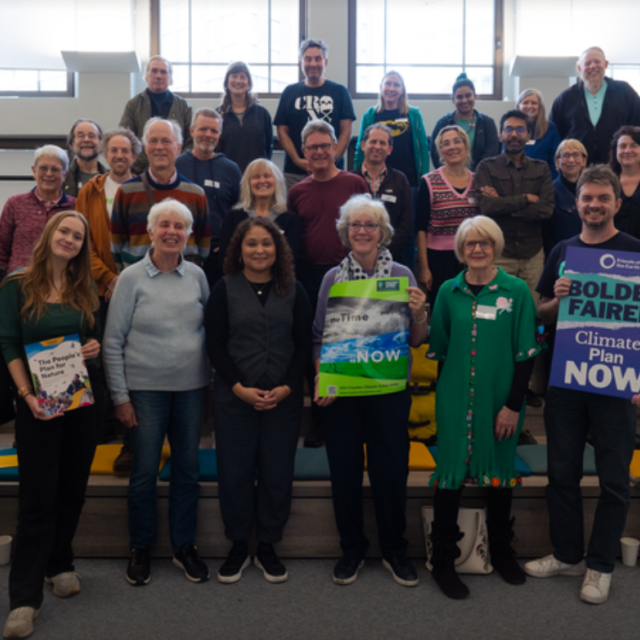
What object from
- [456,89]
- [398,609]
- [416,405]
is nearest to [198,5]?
[456,89]

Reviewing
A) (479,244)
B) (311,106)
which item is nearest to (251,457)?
(479,244)

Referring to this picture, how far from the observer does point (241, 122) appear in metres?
4.16

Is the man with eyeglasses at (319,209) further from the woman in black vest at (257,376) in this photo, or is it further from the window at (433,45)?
the window at (433,45)

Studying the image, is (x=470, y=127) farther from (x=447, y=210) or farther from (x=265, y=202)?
(x=265, y=202)

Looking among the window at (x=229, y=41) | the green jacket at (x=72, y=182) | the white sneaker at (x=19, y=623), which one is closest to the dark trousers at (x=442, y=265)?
the green jacket at (x=72, y=182)

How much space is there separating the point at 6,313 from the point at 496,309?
5.96 feet

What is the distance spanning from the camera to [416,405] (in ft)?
10.4

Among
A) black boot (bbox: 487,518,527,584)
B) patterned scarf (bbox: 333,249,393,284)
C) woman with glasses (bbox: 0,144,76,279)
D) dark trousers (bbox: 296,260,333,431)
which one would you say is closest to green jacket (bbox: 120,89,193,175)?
woman with glasses (bbox: 0,144,76,279)

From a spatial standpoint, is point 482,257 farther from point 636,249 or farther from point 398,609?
point 398,609

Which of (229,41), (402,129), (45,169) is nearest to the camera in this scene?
(45,169)

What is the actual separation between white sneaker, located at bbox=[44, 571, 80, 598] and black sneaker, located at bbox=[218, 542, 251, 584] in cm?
56

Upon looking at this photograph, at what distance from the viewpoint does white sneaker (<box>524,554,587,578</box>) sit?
97.7 inches

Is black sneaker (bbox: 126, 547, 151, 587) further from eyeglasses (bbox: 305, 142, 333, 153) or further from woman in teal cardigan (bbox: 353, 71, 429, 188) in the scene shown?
woman in teal cardigan (bbox: 353, 71, 429, 188)

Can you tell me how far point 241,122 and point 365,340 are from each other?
248 cm
